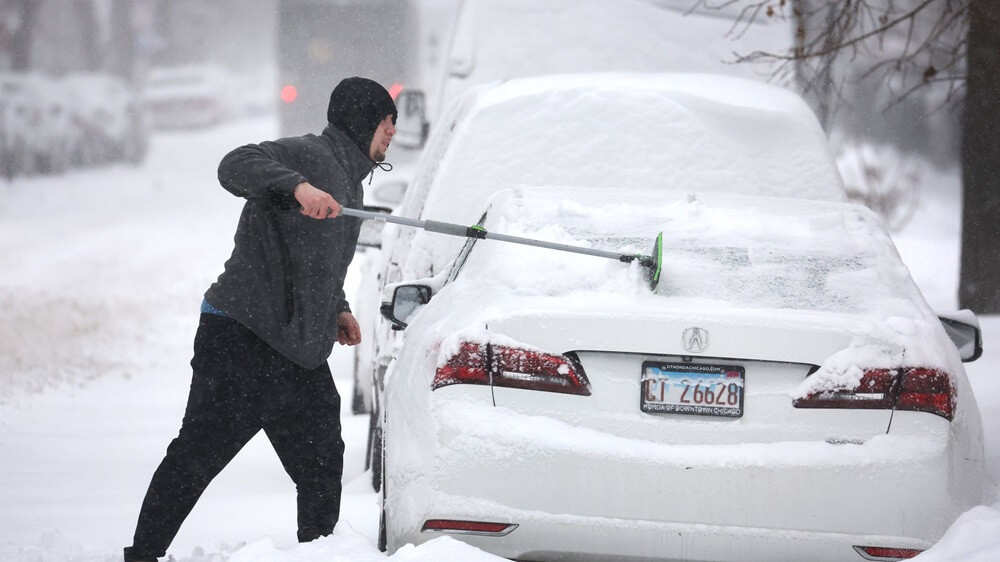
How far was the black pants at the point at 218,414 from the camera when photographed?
3.93 m

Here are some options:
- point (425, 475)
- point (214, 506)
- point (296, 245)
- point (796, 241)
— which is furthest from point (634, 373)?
point (214, 506)

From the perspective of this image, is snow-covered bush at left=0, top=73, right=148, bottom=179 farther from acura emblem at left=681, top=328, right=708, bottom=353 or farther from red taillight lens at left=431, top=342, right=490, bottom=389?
acura emblem at left=681, top=328, right=708, bottom=353

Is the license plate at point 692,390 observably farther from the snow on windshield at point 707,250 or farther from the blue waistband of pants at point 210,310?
the blue waistband of pants at point 210,310

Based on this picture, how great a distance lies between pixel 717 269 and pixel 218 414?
162 centimetres

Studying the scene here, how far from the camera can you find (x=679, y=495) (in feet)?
10.8

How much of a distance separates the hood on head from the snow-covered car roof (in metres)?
1.37

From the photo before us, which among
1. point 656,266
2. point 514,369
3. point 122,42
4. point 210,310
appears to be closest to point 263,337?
point 210,310

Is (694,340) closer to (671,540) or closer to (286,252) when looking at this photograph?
(671,540)

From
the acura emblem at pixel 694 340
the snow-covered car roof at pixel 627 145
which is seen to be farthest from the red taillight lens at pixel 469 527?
the snow-covered car roof at pixel 627 145

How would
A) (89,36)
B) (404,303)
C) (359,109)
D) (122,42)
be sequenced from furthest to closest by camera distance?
(89,36)
(122,42)
(404,303)
(359,109)

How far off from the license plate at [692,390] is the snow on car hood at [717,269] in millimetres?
158

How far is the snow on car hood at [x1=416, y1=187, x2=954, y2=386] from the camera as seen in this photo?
3.45 meters

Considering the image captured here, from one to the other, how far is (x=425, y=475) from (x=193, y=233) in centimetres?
2080

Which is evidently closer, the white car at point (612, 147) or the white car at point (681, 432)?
the white car at point (681, 432)
